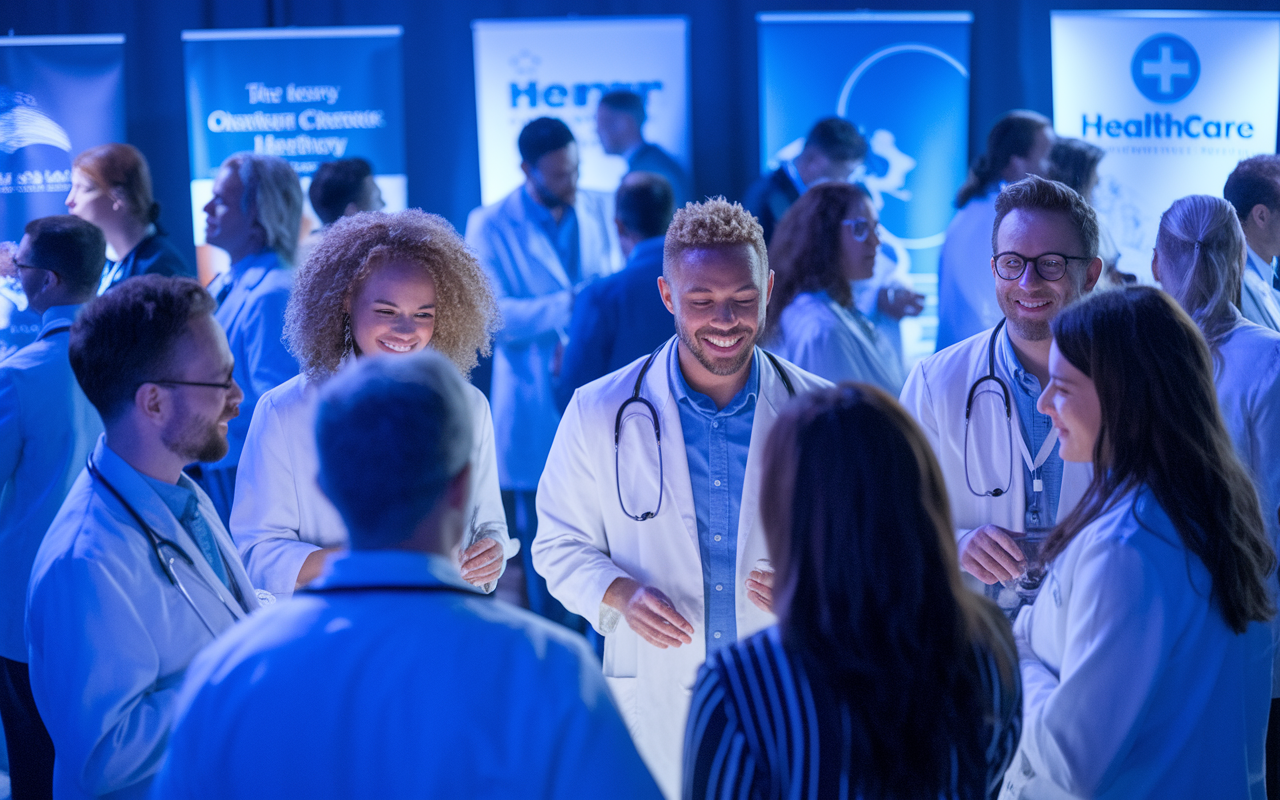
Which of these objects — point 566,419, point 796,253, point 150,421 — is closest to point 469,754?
point 150,421

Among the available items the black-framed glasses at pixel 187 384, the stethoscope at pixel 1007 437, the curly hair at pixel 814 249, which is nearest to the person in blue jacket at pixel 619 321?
the curly hair at pixel 814 249

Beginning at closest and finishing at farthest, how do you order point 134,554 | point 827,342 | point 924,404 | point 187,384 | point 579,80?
point 134,554 < point 187,384 < point 924,404 < point 827,342 < point 579,80

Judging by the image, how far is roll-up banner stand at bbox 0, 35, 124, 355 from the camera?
5.44 metres

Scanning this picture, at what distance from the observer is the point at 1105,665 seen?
5.26 ft

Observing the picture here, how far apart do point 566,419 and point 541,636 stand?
1.41m

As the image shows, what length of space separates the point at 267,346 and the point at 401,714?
328 cm

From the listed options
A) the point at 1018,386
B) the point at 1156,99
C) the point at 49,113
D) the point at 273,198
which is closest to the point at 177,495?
the point at 1018,386

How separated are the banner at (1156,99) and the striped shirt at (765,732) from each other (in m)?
5.36

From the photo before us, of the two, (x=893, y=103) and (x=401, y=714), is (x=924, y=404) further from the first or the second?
(x=893, y=103)

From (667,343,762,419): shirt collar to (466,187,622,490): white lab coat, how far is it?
114 inches

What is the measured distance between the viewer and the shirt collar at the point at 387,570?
4.05ft

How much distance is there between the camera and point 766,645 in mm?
1312

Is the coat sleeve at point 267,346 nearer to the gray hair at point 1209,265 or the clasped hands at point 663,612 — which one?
the clasped hands at point 663,612

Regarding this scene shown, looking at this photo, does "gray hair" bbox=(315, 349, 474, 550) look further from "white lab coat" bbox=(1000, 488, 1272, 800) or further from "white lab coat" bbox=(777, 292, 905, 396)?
"white lab coat" bbox=(777, 292, 905, 396)
